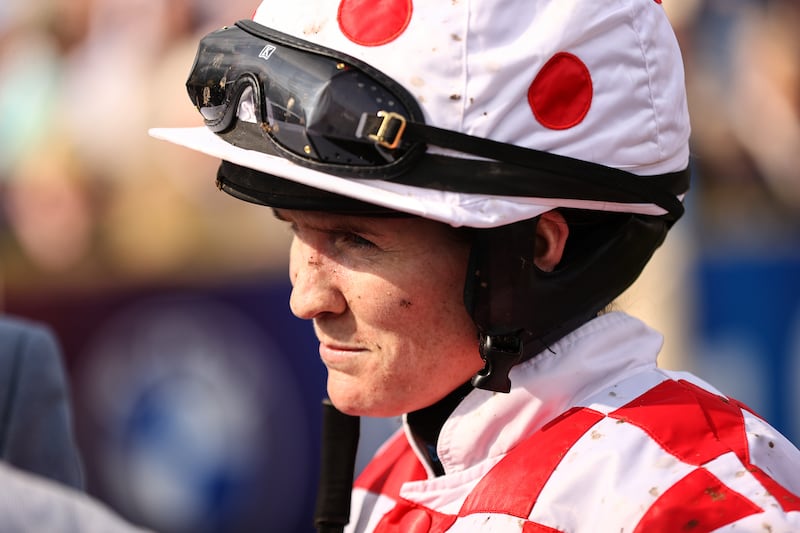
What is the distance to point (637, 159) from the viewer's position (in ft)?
6.69

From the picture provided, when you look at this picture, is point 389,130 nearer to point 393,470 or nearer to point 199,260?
point 393,470

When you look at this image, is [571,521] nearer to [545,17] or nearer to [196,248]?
[545,17]

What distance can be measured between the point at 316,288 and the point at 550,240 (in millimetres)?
425

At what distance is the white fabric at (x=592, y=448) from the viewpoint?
1821 mm

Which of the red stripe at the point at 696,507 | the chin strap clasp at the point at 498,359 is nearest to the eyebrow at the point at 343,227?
the chin strap clasp at the point at 498,359

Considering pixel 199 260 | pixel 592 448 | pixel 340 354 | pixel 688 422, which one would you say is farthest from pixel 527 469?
pixel 199 260

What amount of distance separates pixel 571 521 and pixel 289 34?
37.0 inches

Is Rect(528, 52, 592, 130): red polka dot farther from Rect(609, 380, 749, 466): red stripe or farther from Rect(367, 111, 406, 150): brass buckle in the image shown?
Rect(609, 380, 749, 466): red stripe

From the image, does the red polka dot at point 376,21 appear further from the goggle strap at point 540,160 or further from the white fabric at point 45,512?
the white fabric at point 45,512

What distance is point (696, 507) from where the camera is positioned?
5.81ft

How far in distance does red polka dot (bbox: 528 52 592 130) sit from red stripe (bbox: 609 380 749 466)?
1.62ft

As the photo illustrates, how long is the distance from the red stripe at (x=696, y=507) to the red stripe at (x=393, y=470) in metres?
0.64

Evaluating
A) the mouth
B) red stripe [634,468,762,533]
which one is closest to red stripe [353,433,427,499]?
the mouth

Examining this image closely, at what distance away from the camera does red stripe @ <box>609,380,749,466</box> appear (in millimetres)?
1869
